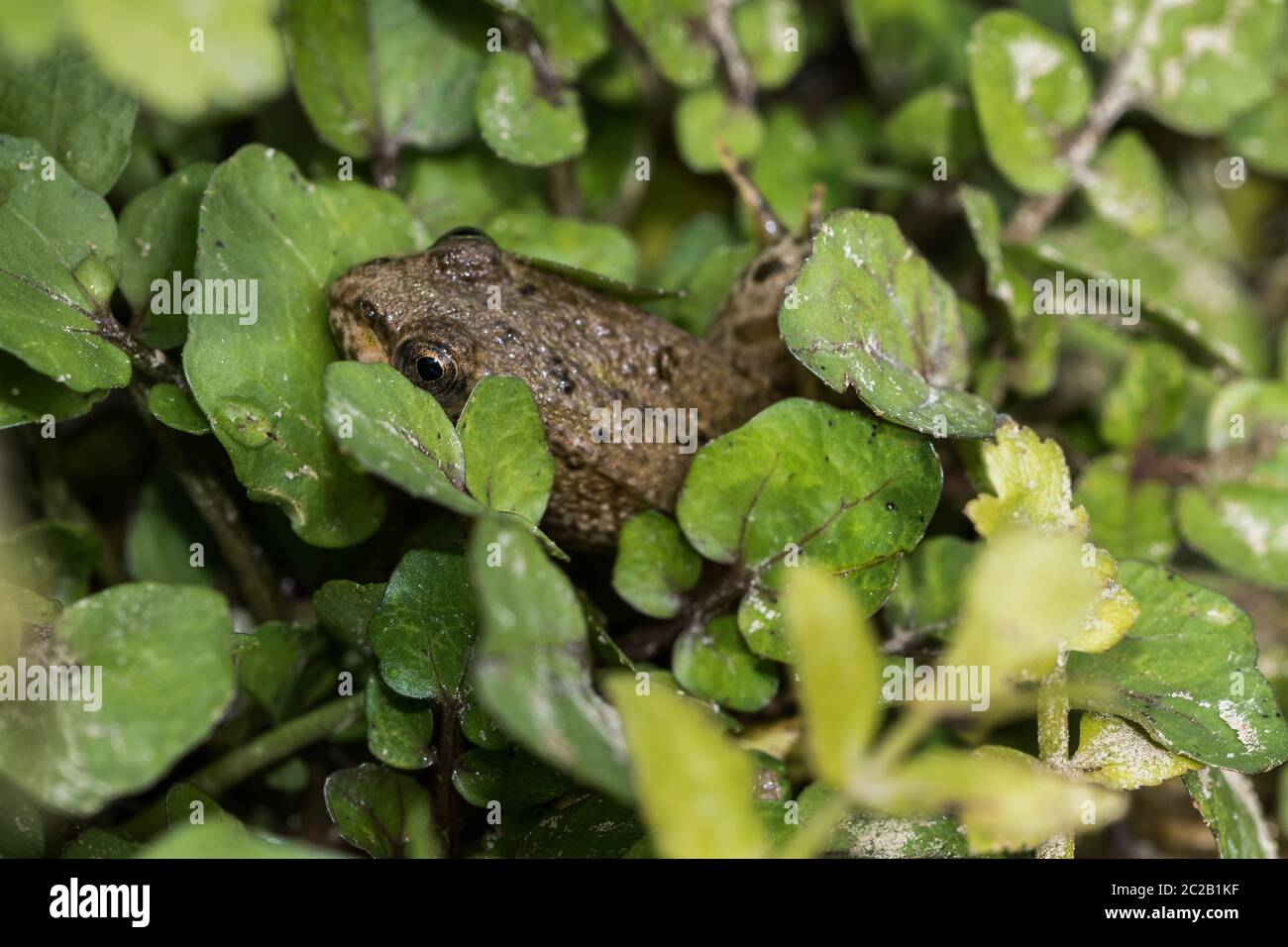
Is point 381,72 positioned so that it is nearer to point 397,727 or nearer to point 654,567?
point 654,567

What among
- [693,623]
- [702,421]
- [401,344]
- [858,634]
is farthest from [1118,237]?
[858,634]

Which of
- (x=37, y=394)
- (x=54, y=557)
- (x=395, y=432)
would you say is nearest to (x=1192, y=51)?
(x=395, y=432)

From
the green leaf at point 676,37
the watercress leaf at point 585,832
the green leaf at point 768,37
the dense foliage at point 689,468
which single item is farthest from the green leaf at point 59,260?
the green leaf at point 768,37

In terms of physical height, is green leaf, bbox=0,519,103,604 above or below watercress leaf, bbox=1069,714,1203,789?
above

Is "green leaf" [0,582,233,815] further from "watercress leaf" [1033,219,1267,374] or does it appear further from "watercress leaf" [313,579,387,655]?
"watercress leaf" [1033,219,1267,374]

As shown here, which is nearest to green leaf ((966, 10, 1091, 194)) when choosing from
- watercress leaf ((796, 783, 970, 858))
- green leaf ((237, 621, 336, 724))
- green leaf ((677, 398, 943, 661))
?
green leaf ((677, 398, 943, 661))

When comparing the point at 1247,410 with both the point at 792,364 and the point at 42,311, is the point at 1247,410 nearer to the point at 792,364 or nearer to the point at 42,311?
the point at 792,364
